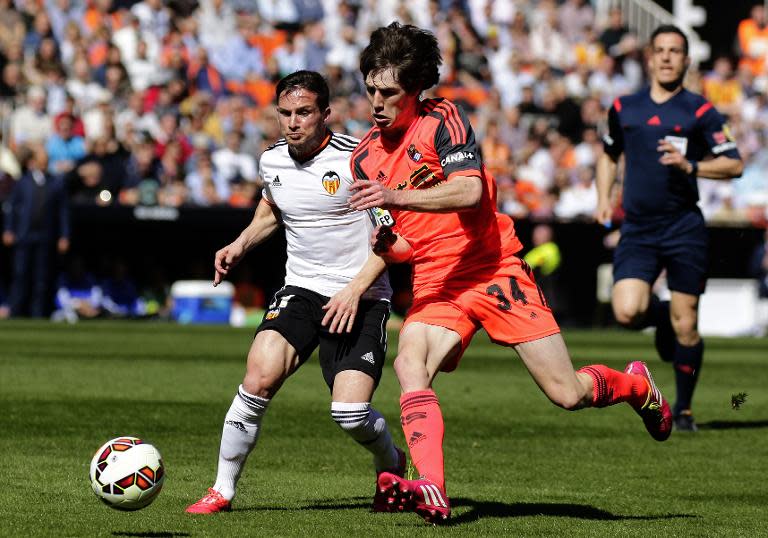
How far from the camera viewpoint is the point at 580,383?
7.06 meters

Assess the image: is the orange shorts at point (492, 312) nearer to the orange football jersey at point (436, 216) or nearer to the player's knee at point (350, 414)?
the orange football jersey at point (436, 216)

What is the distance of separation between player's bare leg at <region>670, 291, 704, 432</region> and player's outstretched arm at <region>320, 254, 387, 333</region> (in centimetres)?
449

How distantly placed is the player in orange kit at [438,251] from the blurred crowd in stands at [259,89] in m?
16.3

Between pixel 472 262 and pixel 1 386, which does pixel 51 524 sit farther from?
pixel 1 386

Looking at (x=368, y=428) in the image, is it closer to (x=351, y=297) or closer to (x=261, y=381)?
(x=261, y=381)

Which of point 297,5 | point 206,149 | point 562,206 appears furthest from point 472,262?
point 297,5

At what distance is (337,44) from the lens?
90.5ft

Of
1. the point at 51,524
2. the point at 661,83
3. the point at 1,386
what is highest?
the point at 661,83

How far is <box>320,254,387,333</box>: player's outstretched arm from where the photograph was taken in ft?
22.5

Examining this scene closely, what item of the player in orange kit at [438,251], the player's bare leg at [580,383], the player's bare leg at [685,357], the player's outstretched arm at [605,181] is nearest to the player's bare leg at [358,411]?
the player in orange kit at [438,251]

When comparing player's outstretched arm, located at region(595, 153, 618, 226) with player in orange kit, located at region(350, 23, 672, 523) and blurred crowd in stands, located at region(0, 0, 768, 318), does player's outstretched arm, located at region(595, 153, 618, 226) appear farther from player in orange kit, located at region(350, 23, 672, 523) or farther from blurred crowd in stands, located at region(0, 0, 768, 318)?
blurred crowd in stands, located at region(0, 0, 768, 318)

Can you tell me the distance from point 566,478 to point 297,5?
20903 millimetres

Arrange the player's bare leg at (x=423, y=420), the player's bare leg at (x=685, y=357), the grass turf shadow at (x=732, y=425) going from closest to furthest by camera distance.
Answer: the player's bare leg at (x=423, y=420) < the player's bare leg at (x=685, y=357) < the grass turf shadow at (x=732, y=425)

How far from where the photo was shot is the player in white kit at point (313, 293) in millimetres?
6973
